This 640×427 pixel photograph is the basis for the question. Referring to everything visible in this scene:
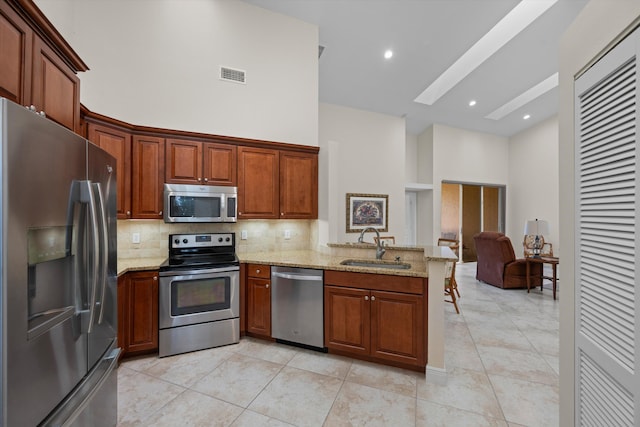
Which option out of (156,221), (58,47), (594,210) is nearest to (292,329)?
(156,221)

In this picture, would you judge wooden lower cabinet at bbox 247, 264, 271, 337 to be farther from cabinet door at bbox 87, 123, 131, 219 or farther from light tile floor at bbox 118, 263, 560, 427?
cabinet door at bbox 87, 123, 131, 219

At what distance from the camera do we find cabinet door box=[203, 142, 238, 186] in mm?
3117

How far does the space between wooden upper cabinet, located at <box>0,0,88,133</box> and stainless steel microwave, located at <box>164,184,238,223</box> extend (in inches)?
48.6

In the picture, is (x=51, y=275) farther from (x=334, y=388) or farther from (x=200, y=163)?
(x=200, y=163)

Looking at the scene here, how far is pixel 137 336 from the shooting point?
257 centimetres

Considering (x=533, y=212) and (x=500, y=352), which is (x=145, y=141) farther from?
(x=533, y=212)

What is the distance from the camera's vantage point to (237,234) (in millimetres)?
3504

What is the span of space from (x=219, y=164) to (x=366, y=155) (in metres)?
3.87

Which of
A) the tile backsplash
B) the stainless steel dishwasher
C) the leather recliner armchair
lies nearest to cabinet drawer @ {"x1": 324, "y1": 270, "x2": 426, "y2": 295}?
the stainless steel dishwasher

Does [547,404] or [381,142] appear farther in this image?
[381,142]

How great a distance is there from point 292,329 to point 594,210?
100 inches

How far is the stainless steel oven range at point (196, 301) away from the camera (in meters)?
2.65

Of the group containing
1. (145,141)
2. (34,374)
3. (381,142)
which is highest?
(381,142)

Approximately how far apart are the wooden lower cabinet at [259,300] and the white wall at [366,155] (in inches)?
107
